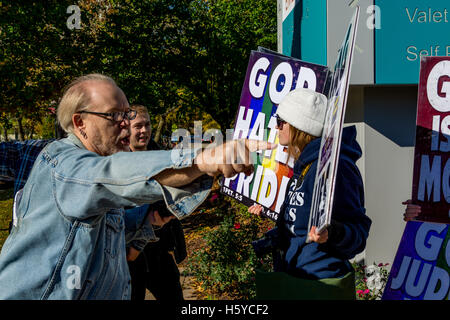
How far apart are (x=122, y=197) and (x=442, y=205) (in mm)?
2097

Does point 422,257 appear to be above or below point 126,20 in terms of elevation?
below

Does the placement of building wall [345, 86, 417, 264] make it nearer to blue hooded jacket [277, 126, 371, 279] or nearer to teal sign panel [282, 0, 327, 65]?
teal sign panel [282, 0, 327, 65]

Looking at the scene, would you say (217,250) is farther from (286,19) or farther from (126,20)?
(126,20)

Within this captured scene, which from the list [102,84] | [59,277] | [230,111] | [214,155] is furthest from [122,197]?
[230,111]

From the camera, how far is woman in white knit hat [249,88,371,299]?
81.6 inches

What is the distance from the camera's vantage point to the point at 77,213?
1.28 m

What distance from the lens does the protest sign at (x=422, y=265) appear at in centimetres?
253

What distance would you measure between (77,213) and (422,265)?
2.20 metres

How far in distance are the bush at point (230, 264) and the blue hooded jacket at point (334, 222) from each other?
7.43 ft

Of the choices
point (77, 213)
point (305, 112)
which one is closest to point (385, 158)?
point (305, 112)

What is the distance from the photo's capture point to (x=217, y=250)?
4.98m

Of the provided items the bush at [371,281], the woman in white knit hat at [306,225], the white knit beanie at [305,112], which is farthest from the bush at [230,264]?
the white knit beanie at [305,112]

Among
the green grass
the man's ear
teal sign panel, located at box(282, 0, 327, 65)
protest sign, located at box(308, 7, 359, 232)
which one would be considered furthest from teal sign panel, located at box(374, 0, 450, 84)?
the green grass

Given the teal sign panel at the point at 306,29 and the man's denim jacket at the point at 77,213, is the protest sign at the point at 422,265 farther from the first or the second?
the teal sign panel at the point at 306,29
